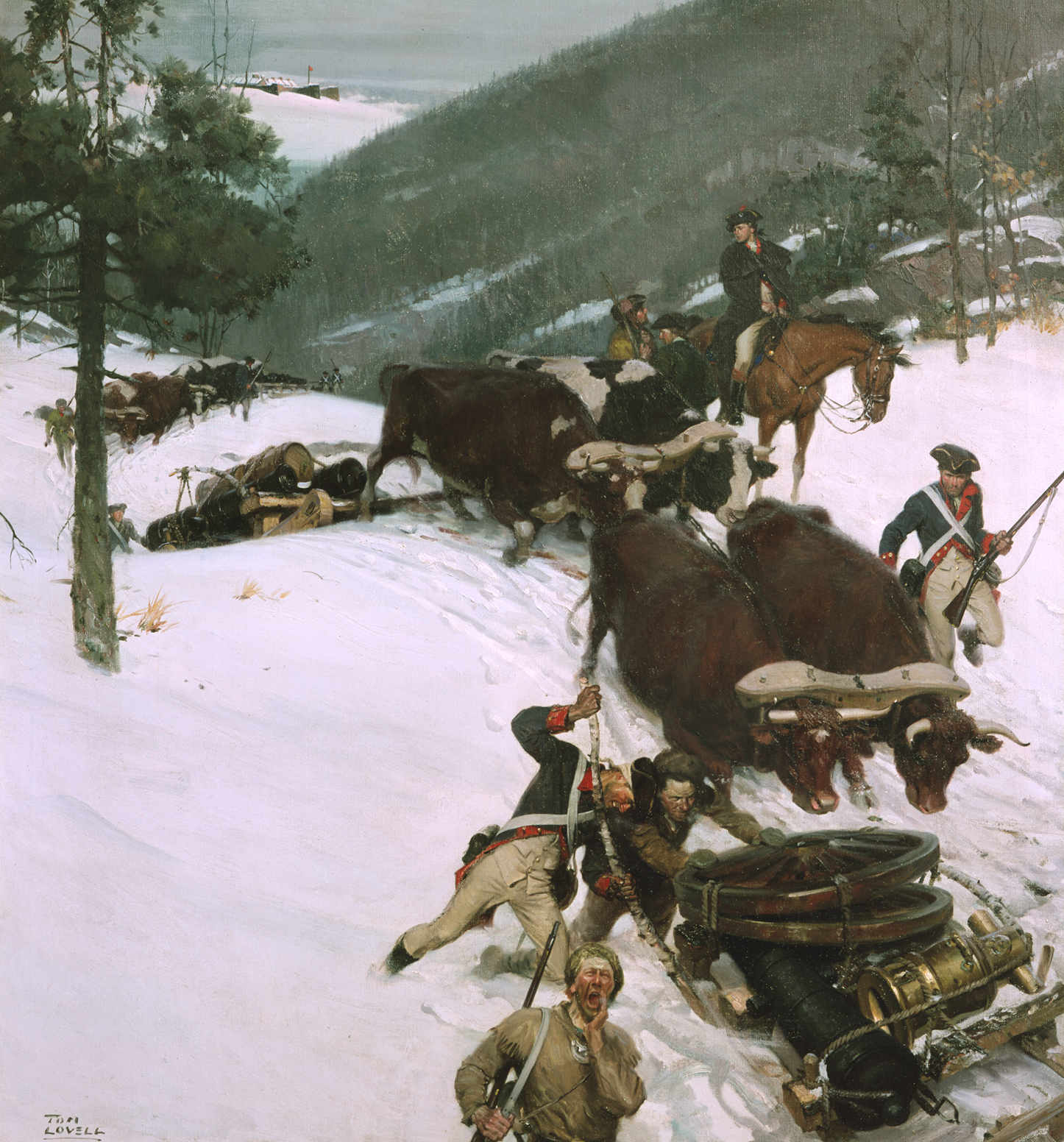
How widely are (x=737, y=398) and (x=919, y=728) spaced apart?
1731 millimetres

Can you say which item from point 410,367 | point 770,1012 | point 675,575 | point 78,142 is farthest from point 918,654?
point 78,142

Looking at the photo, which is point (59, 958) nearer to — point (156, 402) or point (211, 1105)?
point (211, 1105)

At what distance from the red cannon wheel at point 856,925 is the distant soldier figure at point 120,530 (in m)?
2.94

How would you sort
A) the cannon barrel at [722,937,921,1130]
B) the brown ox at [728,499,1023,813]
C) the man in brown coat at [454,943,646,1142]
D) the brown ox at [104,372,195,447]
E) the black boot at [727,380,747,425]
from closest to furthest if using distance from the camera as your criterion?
the man in brown coat at [454,943,646,1142], the cannon barrel at [722,937,921,1130], the brown ox at [728,499,1023,813], the brown ox at [104,372,195,447], the black boot at [727,380,747,425]

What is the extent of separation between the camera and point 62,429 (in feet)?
14.7

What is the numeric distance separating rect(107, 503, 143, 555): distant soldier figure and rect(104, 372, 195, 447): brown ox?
296 millimetres

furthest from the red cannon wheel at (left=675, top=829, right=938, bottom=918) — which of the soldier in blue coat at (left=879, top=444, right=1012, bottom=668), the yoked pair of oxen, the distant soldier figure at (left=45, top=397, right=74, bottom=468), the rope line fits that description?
the distant soldier figure at (left=45, top=397, right=74, bottom=468)

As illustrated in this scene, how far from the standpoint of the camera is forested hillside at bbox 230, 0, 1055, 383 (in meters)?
4.71

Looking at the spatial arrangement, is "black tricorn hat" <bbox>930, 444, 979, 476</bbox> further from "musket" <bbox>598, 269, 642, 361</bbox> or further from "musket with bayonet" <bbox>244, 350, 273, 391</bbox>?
"musket with bayonet" <bbox>244, 350, 273, 391</bbox>

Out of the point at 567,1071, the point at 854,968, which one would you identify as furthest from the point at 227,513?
the point at 854,968

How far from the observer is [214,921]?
4133 millimetres

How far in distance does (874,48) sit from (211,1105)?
535cm

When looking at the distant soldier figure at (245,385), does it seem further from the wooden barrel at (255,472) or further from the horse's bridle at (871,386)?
the horse's bridle at (871,386)

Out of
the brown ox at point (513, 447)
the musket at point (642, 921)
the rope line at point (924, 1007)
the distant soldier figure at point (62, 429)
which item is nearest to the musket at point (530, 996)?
the musket at point (642, 921)
